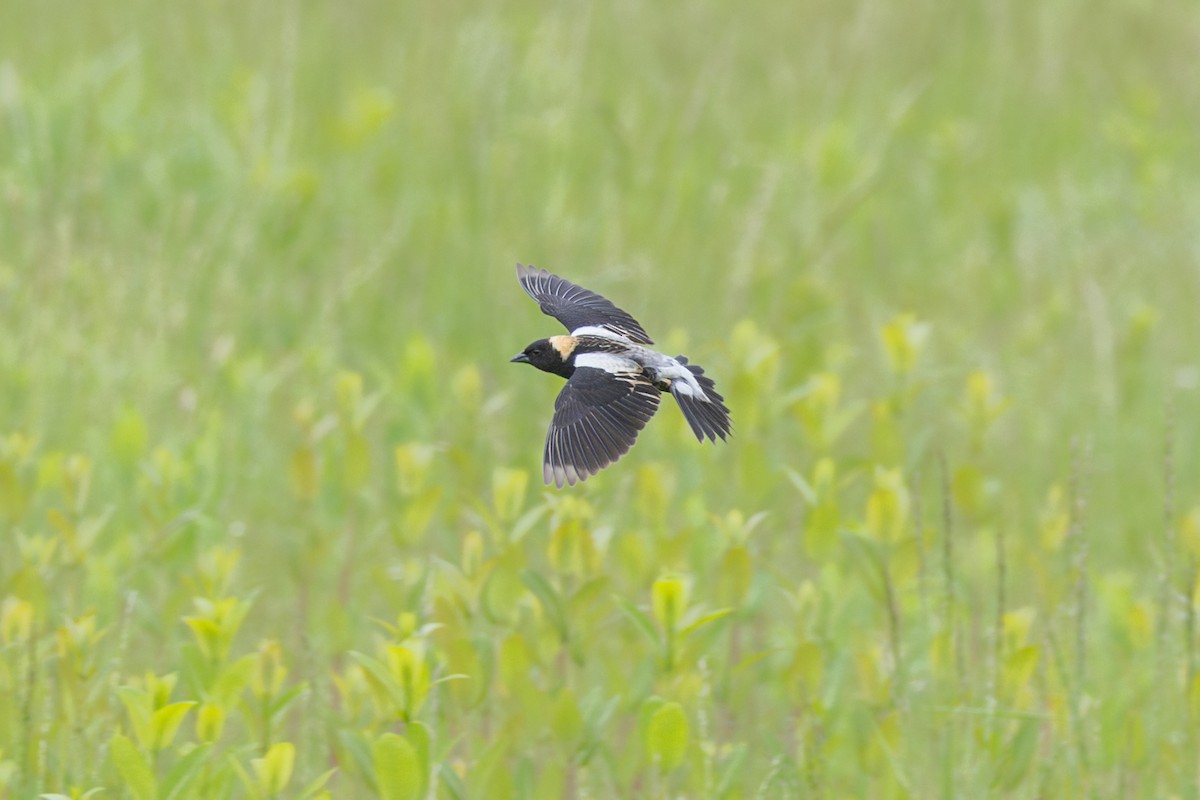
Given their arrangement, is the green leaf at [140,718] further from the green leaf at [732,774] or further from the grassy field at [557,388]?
the green leaf at [732,774]

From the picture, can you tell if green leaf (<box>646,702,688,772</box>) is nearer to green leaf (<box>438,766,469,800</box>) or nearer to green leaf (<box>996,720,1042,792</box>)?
green leaf (<box>438,766,469,800</box>)

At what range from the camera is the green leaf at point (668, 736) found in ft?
9.83

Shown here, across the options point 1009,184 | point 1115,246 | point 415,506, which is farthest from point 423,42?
point 415,506

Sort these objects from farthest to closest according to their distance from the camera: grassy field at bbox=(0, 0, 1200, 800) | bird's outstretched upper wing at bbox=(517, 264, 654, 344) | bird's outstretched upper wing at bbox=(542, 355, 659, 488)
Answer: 1. bird's outstretched upper wing at bbox=(517, 264, 654, 344)
2. bird's outstretched upper wing at bbox=(542, 355, 659, 488)
3. grassy field at bbox=(0, 0, 1200, 800)

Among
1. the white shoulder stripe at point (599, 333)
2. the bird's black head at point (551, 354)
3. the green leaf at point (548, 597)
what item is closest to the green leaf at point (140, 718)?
the green leaf at point (548, 597)

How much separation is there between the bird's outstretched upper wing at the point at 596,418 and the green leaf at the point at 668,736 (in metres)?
0.55

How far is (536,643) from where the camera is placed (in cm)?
365

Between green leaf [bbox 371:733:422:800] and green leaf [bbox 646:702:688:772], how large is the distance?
490 millimetres

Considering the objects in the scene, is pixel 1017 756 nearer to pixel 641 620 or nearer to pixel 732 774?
pixel 732 774

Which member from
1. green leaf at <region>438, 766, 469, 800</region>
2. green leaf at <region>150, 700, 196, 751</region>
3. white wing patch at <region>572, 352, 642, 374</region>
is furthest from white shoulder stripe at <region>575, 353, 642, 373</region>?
green leaf at <region>150, 700, 196, 751</region>

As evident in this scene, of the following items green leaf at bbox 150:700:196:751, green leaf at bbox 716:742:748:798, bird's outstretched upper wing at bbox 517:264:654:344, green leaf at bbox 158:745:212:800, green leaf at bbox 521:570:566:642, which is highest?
bird's outstretched upper wing at bbox 517:264:654:344

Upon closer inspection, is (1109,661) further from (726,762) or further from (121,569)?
(121,569)

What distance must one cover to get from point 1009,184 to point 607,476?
374 cm

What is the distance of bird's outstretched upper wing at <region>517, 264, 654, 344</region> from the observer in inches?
172
